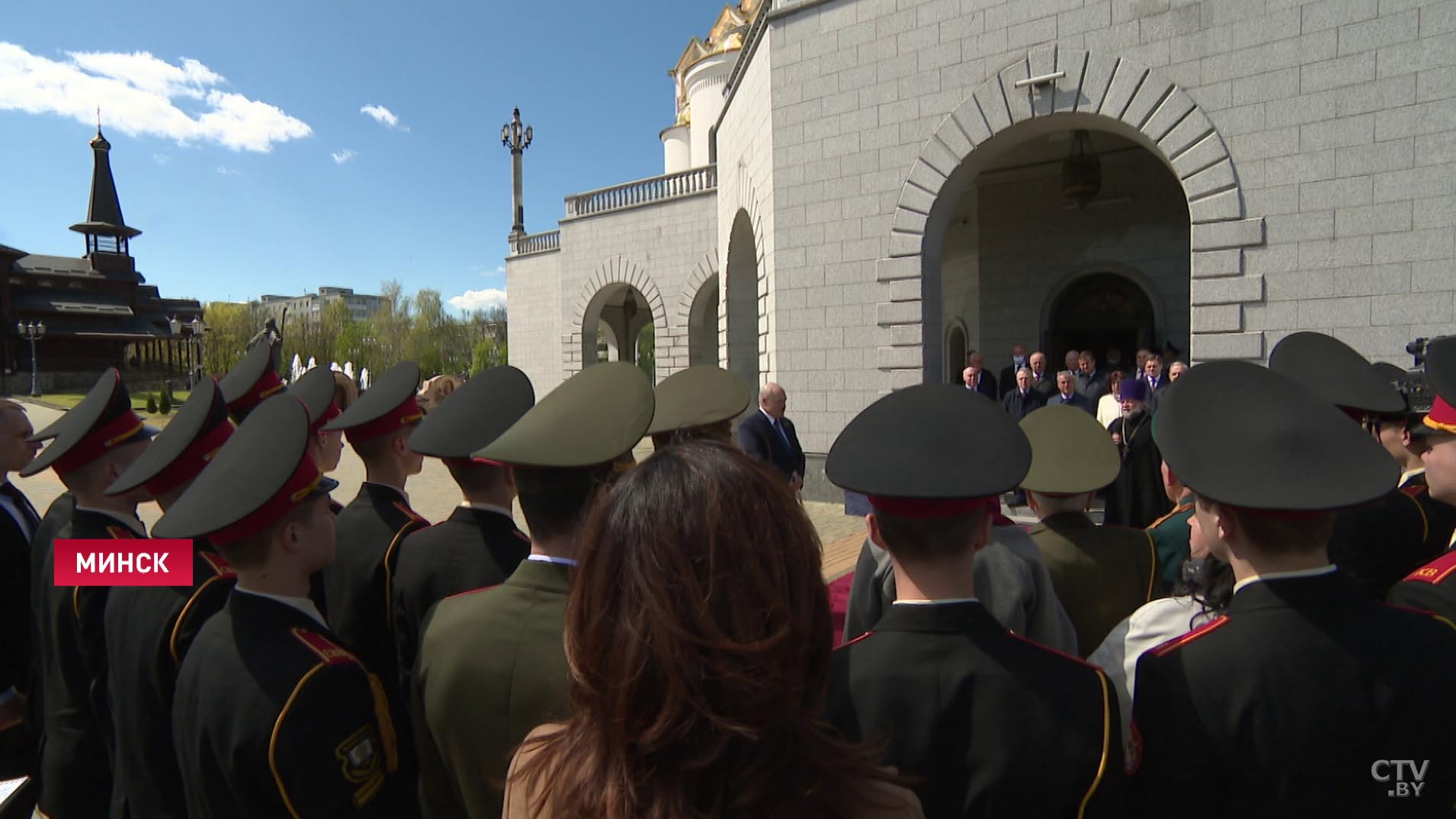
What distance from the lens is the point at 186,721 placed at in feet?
5.68

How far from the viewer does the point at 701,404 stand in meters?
4.13

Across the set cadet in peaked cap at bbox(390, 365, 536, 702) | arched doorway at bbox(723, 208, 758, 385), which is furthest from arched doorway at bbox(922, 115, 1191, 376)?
cadet in peaked cap at bbox(390, 365, 536, 702)

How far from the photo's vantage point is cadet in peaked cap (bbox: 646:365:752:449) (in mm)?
4070

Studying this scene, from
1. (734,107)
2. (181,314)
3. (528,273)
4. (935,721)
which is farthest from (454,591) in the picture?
(181,314)

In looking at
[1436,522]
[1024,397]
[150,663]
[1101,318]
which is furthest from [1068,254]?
[150,663]

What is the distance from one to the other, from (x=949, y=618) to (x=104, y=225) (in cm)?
7141

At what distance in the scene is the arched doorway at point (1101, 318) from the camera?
13.5 metres

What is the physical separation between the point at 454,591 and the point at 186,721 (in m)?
0.80

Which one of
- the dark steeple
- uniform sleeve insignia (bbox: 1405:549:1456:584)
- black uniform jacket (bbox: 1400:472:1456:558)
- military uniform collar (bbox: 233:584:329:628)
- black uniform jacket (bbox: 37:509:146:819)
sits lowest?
black uniform jacket (bbox: 37:509:146:819)

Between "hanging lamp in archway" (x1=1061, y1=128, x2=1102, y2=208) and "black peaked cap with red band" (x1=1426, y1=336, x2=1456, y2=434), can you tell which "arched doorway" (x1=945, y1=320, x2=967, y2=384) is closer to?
"hanging lamp in archway" (x1=1061, y1=128, x2=1102, y2=208)

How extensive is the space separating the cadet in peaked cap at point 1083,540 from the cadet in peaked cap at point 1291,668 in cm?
123

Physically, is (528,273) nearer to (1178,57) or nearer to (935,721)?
(1178,57)

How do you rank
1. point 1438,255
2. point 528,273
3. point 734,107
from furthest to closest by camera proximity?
point 528,273, point 734,107, point 1438,255

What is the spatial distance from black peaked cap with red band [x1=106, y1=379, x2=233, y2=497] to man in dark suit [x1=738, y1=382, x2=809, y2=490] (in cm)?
484
